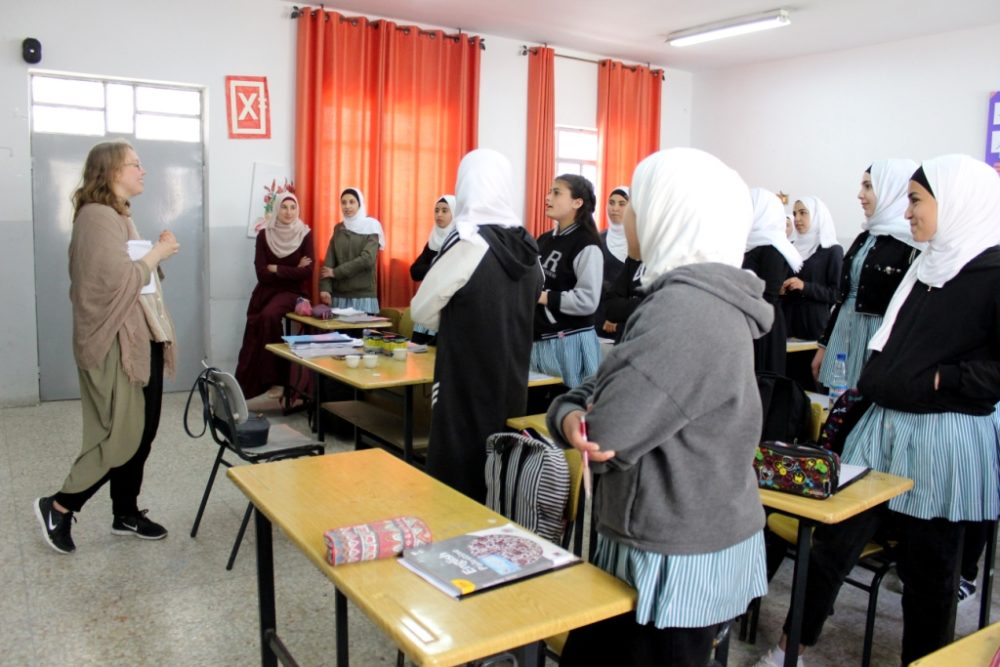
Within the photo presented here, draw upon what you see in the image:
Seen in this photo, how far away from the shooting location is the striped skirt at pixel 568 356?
3.78 meters

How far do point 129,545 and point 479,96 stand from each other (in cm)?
535

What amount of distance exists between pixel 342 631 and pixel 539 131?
6.52 m

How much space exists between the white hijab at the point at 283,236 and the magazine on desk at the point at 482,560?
488 centimetres

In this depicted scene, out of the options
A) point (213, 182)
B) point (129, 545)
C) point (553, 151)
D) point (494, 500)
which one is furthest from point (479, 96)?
point (494, 500)

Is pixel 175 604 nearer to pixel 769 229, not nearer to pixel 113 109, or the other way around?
pixel 769 229

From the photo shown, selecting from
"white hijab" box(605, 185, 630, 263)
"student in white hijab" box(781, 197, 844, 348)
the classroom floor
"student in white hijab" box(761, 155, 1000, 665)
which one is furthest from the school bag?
"white hijab" box(605, 185, 630, 263)

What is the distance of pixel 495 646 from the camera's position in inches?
48.5

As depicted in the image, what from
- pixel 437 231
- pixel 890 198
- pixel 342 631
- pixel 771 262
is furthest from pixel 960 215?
pixel 437 231

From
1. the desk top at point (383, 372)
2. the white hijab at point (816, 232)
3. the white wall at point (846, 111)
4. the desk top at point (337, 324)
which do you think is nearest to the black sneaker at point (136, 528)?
the desk top at point (383, 372)

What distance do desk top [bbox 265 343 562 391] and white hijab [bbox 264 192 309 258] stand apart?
222 centimetres

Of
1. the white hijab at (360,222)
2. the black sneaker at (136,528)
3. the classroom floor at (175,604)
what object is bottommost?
the classroom floor at (175,604)

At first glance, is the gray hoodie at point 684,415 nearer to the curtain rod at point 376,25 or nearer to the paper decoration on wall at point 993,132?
the curtain rod at point 376,25

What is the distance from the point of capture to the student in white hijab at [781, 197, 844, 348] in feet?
17.1

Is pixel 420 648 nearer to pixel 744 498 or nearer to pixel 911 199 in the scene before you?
pixel 744 498
